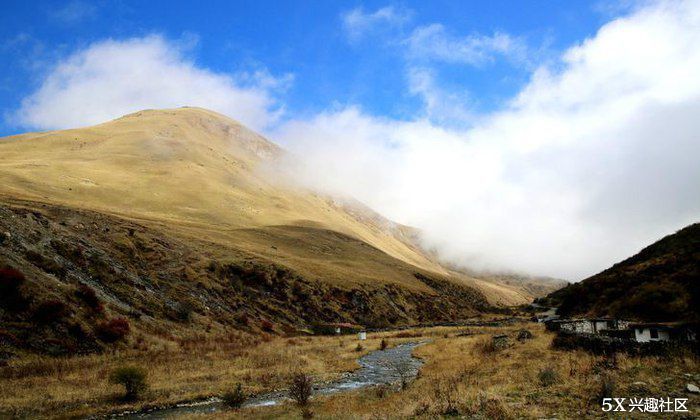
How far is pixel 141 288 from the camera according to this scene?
49594 millimetres

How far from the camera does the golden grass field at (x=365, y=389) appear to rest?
15125 millimetres

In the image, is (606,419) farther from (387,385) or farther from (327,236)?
(327,236)

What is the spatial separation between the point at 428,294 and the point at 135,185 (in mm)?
83854

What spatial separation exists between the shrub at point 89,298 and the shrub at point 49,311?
3.36 meters

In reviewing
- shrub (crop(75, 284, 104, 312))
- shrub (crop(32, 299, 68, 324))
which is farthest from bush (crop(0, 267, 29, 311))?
shrub (crop(75, 284, 104, 312))

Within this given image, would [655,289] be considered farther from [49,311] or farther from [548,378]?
[49,311]

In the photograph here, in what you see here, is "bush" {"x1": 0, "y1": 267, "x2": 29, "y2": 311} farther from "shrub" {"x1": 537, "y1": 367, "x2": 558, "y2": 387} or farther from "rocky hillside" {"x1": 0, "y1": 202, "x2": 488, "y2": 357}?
"shrub" {"x1": 537, "y1": 367, "x2": 558, "y2": 387}

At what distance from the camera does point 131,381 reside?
76.5 feet

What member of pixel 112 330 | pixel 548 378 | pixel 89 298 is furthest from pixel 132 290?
pixel 548 378

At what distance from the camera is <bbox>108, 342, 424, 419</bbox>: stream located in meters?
21.3

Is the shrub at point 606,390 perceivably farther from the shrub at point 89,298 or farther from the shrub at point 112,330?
the shrub at point 89,298

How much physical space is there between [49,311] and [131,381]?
1564cm

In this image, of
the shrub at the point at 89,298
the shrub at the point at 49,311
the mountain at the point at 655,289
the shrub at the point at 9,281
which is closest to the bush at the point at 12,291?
the shrub at the point at 9,281

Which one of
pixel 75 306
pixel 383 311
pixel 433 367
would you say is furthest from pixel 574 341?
pixel 383 311
